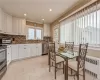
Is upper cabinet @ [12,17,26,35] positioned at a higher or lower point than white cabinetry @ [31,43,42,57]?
higher

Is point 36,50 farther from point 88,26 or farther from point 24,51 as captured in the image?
point 88,26

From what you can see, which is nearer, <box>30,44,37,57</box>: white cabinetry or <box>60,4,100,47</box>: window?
→ <box>60,4,100,47</box>: window

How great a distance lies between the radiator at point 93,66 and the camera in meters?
2.11

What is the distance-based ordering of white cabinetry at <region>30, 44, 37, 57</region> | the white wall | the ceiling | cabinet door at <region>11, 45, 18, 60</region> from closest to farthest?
the ceiling < cabinet door at <region>11, 45, 18, 60</region> < white cabinetry at <region>30, 44, 37, 57</region> < the white wall

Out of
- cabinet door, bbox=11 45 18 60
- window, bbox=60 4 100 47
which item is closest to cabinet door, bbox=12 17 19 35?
cabinet door, bbox=11 45 18 60

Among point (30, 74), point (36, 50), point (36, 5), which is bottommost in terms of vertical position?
point (30, 74)

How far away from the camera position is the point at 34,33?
21.0ft

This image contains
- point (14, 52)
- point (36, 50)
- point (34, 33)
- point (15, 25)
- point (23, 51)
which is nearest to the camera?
point (14, 52)

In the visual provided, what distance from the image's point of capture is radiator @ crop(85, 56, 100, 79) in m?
2.11

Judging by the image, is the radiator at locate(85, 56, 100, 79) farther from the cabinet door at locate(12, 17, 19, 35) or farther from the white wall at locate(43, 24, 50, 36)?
the white wall at locate(43, 24, 50, 36)

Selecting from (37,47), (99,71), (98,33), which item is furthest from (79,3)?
(37,47)

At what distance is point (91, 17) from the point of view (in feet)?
8.66

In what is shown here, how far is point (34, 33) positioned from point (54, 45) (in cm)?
369

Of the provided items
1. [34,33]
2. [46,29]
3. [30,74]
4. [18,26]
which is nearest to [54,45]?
[30,74]
